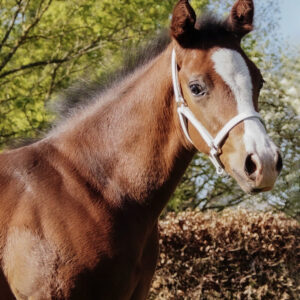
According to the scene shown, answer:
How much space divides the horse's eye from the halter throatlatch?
0.38ft

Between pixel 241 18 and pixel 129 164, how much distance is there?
120 cm

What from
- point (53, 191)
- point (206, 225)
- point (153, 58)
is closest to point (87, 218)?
point (53, 191)

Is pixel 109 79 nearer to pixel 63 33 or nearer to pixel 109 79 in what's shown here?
pixel 109 79

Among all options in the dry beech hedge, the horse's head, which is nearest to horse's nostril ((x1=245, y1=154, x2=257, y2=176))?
the horse's head

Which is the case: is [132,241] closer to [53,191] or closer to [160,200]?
[160,200]

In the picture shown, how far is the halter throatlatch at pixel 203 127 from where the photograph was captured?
280cm

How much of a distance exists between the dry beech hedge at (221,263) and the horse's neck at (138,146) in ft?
13.1

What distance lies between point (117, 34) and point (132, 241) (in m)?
7.45

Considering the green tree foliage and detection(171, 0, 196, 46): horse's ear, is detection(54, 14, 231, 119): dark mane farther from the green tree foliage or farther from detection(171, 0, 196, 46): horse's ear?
the green tree foliage

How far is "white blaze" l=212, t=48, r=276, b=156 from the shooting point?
2.67 metres

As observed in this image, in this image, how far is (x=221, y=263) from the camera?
7.16 meters

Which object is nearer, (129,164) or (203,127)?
(203,127)

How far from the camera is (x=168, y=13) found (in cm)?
1012

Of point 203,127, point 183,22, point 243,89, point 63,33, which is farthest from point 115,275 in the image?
point 63,33
